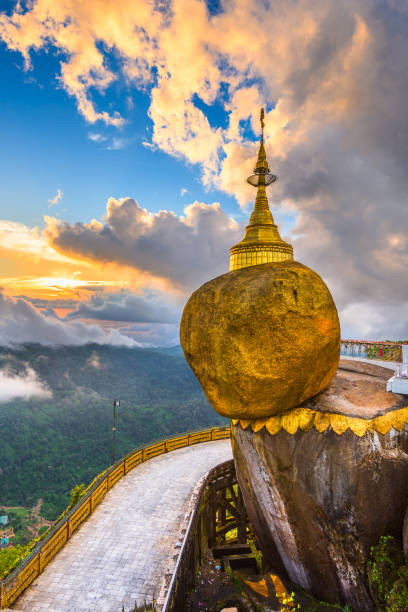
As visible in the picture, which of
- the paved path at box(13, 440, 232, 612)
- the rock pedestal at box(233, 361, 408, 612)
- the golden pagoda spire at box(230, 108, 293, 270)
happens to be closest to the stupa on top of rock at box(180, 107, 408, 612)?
the rock pedestal at box(233, 361, 408, 612)

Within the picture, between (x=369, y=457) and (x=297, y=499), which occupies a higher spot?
(x=369, y=457)

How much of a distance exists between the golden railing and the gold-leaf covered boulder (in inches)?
281

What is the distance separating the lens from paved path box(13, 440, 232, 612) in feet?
29.2

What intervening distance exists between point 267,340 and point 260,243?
20.4 ft

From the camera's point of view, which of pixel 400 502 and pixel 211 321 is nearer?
pixel 400 502

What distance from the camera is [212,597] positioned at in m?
11.2

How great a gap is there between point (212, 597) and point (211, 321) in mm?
9924

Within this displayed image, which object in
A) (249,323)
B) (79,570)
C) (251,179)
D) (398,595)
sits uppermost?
(251,179)

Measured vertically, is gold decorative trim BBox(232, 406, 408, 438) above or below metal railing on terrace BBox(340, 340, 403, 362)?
below

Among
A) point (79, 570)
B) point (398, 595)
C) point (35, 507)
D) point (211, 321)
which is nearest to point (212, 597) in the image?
Answer: point (79, 570)

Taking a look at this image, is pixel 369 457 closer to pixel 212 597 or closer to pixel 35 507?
pixel 212 597

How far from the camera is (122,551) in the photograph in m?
10.7

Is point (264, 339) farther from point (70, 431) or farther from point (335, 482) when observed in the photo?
point (70, 431)

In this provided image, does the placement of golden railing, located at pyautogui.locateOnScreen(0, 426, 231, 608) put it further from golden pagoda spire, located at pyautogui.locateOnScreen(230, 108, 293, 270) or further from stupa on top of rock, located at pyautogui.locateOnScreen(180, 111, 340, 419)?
golden pagoda spire, located at pyautogui.locateOnScreen(230, 108, 293, 270)
